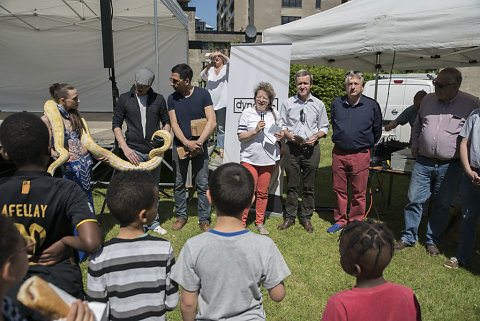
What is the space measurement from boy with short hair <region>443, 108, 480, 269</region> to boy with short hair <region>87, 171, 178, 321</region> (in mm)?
3191

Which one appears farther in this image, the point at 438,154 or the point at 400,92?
the point at 400,92

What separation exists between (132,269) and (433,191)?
148 inches

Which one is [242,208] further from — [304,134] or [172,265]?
[304,134]

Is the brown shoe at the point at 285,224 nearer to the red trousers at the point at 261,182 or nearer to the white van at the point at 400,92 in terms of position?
the red trousers at the point at 261,182

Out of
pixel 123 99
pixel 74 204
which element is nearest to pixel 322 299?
pixel 74 204

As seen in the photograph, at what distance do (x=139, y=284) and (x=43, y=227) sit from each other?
0.54 metres

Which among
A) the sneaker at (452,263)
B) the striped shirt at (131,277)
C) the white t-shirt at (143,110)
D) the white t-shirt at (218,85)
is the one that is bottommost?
the sneaker at (452,263)

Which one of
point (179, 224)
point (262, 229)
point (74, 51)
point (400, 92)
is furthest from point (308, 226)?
point (74, 51)

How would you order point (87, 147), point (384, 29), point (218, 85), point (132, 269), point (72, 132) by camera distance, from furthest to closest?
point (218, 85), point (384, 29), point (87, 147), point (72, 132), point (132, 269)

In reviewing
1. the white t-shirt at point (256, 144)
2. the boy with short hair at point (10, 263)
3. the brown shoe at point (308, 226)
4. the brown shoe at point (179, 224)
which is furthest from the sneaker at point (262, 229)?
the boy with short hair at point (10, 263)

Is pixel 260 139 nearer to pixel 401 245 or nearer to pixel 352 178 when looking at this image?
pixel 352 178

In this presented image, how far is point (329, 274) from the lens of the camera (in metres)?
3.73

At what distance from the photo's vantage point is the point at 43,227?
1689mm

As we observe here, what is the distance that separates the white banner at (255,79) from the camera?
5105 mm
